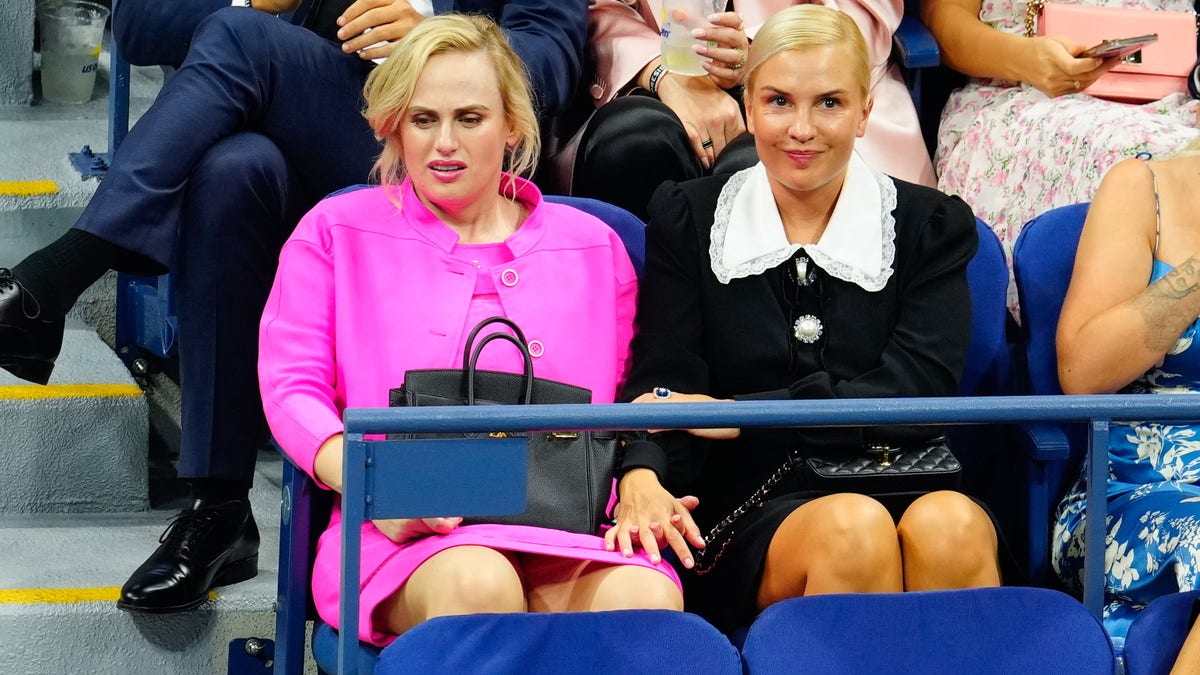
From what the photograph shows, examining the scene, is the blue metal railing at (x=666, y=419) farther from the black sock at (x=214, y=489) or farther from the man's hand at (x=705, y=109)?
the man's hand at (x=705, y=109)

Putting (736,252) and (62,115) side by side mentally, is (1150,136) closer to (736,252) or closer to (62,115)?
(736,252)

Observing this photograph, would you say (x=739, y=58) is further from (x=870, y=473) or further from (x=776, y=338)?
(x=870, y=473)

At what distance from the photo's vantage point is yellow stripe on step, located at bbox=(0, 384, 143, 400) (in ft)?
9.18

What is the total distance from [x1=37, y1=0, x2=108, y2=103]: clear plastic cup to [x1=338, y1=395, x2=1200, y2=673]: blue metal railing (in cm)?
238

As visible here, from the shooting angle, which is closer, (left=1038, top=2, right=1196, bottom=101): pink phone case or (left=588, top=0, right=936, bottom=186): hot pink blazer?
(left=588, top=0, right=936, bottom=186): hot pink blazer

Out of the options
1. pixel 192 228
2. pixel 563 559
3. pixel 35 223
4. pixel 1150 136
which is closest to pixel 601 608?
pixel 563 559

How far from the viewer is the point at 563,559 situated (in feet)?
6.95

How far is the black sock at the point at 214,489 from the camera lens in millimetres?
2502

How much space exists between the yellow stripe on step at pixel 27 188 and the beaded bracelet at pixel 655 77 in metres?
1.19

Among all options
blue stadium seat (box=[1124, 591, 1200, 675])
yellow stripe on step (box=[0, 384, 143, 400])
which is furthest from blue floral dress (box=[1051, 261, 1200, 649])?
yellow stripe on step (box=[0, 384, 143, 400])

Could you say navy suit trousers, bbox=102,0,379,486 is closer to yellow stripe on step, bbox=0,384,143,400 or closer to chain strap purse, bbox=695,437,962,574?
yellow stripe on step, bbox=0,384,143,400

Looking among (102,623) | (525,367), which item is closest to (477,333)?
(525,367)

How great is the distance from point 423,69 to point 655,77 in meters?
0.77

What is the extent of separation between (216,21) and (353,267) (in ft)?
2.02
